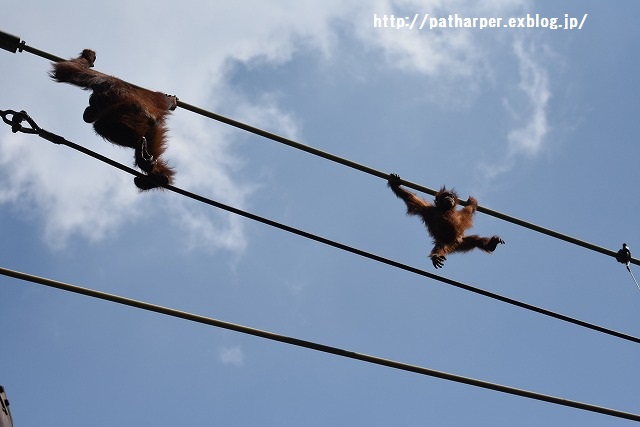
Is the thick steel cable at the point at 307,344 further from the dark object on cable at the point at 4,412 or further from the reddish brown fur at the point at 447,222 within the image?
the reddish brown fur at the point at 447,222

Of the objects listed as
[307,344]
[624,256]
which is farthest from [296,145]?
[624,256]

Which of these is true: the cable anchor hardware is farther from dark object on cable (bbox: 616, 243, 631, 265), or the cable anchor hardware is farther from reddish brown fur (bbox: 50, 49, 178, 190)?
dark object on cable (bbox: 616, 243, 631, 265)

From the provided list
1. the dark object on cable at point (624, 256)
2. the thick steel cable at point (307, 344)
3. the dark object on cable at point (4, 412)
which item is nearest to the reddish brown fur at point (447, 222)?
the dark object on cable at point (624, 256)

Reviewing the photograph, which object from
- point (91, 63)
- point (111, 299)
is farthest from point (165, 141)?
point (111, 299)

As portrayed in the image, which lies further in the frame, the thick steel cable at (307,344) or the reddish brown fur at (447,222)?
the reddish brown fur at (447,222)

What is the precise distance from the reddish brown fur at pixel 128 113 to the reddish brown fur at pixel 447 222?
2.90 m

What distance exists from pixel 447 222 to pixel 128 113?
12.5 ft

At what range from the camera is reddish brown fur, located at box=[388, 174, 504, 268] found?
8547 mm

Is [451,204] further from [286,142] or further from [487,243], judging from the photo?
[286,142]

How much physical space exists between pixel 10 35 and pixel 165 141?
1.97m

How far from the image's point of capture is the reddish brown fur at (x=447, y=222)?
28.0 ft

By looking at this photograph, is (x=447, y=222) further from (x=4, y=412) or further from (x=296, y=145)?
(x=4, y=412)

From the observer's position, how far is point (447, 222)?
8.60 meters

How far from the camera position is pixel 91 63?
6.88 metres
